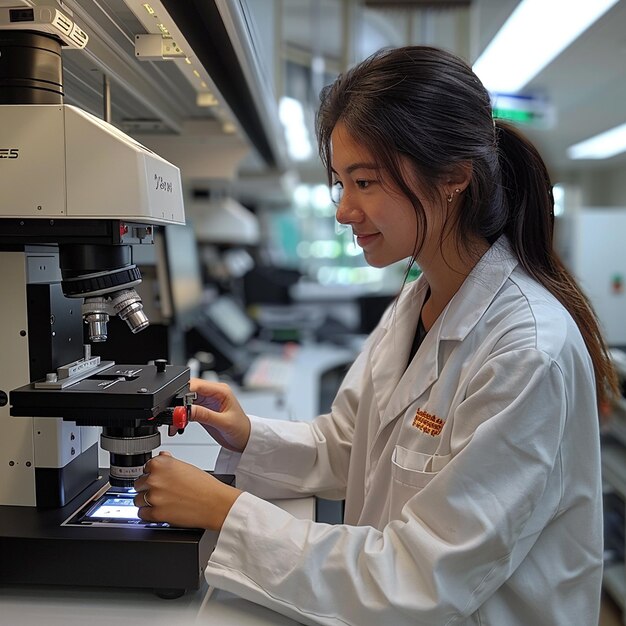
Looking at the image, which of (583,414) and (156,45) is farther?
(156,45)

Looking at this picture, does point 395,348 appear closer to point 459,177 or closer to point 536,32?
point 459,177

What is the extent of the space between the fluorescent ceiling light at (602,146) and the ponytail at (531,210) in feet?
17.6

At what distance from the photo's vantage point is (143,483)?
0.98m

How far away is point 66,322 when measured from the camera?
1.08 metres

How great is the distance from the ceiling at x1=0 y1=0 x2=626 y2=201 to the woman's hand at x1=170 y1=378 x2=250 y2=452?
0.48 metres

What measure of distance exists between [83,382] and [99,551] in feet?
0.86

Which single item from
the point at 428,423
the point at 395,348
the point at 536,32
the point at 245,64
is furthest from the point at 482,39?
the point at 428,423

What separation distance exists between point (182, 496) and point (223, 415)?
1.10ft

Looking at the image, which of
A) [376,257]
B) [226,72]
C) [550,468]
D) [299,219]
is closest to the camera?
[550,468]

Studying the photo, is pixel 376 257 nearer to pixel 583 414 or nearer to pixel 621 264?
pixel 583 414

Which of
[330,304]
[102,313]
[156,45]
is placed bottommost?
[330,304]

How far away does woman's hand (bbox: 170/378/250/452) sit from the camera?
128 cm

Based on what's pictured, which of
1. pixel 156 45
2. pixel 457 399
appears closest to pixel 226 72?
pixel 156 45

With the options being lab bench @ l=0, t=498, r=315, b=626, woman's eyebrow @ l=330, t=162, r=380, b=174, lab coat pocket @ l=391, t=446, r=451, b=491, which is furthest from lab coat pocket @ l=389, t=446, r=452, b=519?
woman's eyebrow @ l=330, t=162, r=380, b=174
